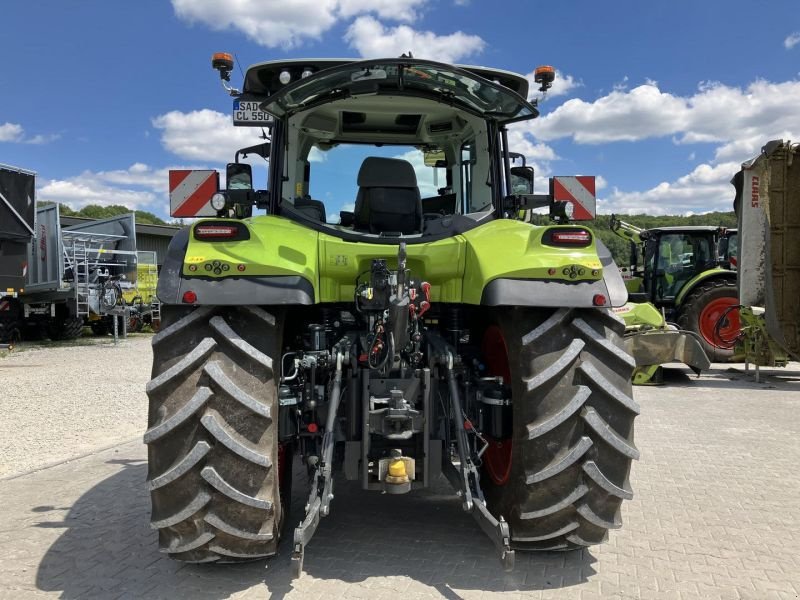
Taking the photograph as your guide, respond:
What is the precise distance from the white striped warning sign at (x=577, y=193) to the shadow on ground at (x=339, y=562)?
6.79 feet

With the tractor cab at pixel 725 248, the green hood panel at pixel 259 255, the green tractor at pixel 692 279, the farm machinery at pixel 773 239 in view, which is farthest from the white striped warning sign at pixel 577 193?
the tractor cab at pixel 725 248

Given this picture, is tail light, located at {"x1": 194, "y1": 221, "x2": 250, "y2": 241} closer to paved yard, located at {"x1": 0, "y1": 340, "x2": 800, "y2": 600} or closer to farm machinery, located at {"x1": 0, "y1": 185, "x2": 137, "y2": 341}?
paved yard, located at {"x1": 0, "y1": 340, "x2": 800, "y2": 600}

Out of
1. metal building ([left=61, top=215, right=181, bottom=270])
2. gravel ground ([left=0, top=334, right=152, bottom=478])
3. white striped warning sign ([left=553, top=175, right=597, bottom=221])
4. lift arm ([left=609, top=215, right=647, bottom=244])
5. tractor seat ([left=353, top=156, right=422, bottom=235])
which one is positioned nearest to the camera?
tractor seat ([left=353, top=156, right=422, bottom=235])

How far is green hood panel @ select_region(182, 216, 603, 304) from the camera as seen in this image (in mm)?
3111

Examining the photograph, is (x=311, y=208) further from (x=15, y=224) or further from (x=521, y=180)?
(x=15, y=224)

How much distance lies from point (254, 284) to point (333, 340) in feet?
2.97

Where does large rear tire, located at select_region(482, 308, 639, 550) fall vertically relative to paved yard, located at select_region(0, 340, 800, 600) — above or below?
above

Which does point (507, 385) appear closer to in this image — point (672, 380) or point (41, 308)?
point (672, 380)

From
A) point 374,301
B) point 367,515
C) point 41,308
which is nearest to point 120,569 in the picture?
point 367,515

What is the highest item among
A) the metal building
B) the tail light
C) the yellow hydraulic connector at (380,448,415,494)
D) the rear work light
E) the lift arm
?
the metal building

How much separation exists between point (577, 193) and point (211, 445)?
274 centimetres

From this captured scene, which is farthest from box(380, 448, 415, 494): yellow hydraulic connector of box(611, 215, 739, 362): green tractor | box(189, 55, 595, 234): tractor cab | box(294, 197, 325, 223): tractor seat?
box(611, 215, 739, 362): green tractor

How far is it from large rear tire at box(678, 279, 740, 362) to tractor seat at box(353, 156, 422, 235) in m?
10.4

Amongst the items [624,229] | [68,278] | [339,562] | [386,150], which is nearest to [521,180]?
[386,150]
